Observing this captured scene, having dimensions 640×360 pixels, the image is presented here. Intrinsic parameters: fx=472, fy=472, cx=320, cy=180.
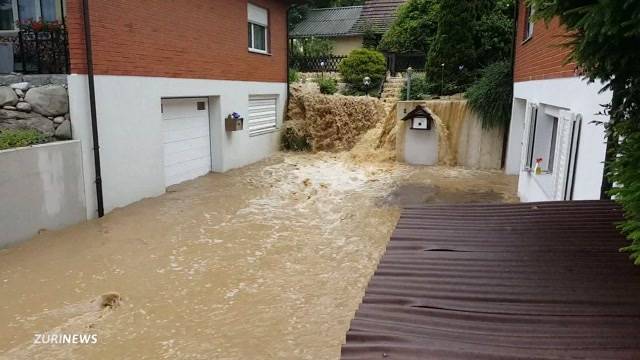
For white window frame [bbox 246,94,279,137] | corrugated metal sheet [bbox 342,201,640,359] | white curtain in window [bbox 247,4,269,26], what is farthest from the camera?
white window frame [bbox 246,94,279,137]

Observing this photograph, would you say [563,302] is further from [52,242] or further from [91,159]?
[91,159]

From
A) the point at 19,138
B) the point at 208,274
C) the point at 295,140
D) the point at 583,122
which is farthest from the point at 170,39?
the point at 583,122

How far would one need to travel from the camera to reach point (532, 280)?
2344mm

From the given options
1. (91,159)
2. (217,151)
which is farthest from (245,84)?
(91,159)

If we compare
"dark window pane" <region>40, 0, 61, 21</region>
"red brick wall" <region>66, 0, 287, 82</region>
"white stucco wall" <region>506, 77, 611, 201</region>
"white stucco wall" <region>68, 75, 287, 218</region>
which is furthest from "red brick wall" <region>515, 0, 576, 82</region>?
"dark window pane" <region>40, 0, 61, 21</region>

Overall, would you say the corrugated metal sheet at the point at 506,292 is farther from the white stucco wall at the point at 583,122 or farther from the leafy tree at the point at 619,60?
the white stucco wall at the point at 583,122

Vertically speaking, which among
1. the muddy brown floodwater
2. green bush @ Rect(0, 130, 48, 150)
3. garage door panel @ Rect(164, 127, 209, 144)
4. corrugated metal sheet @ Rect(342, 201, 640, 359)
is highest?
green bush @ Rect(0, 130, 48, 150)

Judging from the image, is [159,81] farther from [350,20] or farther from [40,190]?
[350,20]

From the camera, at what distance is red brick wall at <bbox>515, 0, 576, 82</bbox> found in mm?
5978

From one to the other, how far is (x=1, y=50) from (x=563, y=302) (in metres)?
9.09

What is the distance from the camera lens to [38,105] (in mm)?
7480

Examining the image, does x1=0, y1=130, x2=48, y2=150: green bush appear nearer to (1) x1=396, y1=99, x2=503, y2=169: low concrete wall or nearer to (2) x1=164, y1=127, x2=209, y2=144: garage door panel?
(2) x1=164, y1=127, x2=209, y2=144: garage door panel

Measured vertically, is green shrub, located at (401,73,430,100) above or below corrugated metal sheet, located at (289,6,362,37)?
below

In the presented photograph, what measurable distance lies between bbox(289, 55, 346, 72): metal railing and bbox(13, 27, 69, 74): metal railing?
1623 cm
